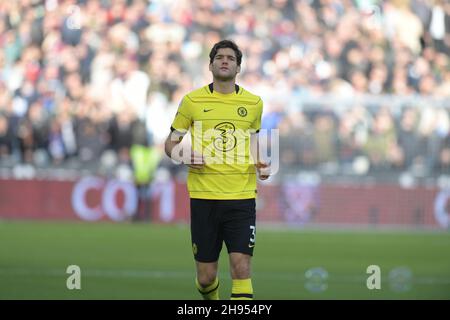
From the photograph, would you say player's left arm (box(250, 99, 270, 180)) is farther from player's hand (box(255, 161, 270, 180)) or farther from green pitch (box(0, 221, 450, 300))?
green pitch (box(0, 221, 450, 300))

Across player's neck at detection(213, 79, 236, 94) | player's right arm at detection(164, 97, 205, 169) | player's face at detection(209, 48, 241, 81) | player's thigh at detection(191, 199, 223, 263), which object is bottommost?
player's thigh at detection(191, 199, 223, 263)

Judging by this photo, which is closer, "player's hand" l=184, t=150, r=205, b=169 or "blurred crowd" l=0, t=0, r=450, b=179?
"player's hand" l=184, t=150, r=205, b=169

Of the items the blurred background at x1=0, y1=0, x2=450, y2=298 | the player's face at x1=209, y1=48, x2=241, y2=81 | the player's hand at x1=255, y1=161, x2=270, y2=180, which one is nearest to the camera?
the player's face at x1=209, y1=48, x2=241, y2=81

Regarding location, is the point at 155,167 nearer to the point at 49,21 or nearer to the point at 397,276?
the point at 49,21

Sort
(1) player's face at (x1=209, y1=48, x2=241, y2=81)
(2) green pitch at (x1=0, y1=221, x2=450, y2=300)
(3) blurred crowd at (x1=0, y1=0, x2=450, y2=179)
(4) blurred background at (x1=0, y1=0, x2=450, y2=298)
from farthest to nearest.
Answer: (3) blurred crowd at (x1=0, y1=0, x2=450, y2=179), (4) blurred background at (x1=0, y1=0, x2=450, y2=298), (2) green pitch at (x1=0, y1=221, x2=450, y2=300), (1) player's face at (x1=209, y1=48, x2=241, y2=81)

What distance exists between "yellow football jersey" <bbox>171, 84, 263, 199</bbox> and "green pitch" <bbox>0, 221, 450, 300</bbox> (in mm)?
2715

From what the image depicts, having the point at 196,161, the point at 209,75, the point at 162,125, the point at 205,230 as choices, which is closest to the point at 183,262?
the point at 205,230

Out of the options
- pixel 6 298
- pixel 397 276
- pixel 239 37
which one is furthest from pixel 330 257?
pixel 239 37

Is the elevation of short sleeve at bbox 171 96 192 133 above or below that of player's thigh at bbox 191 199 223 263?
above

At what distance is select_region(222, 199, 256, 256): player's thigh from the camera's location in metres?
8.85

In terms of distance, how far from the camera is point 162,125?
25.0 metres

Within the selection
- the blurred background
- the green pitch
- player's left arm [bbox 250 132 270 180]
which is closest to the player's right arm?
player's left arm [bbox 250 132 270 180]

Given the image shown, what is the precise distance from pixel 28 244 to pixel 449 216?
10936 mm
